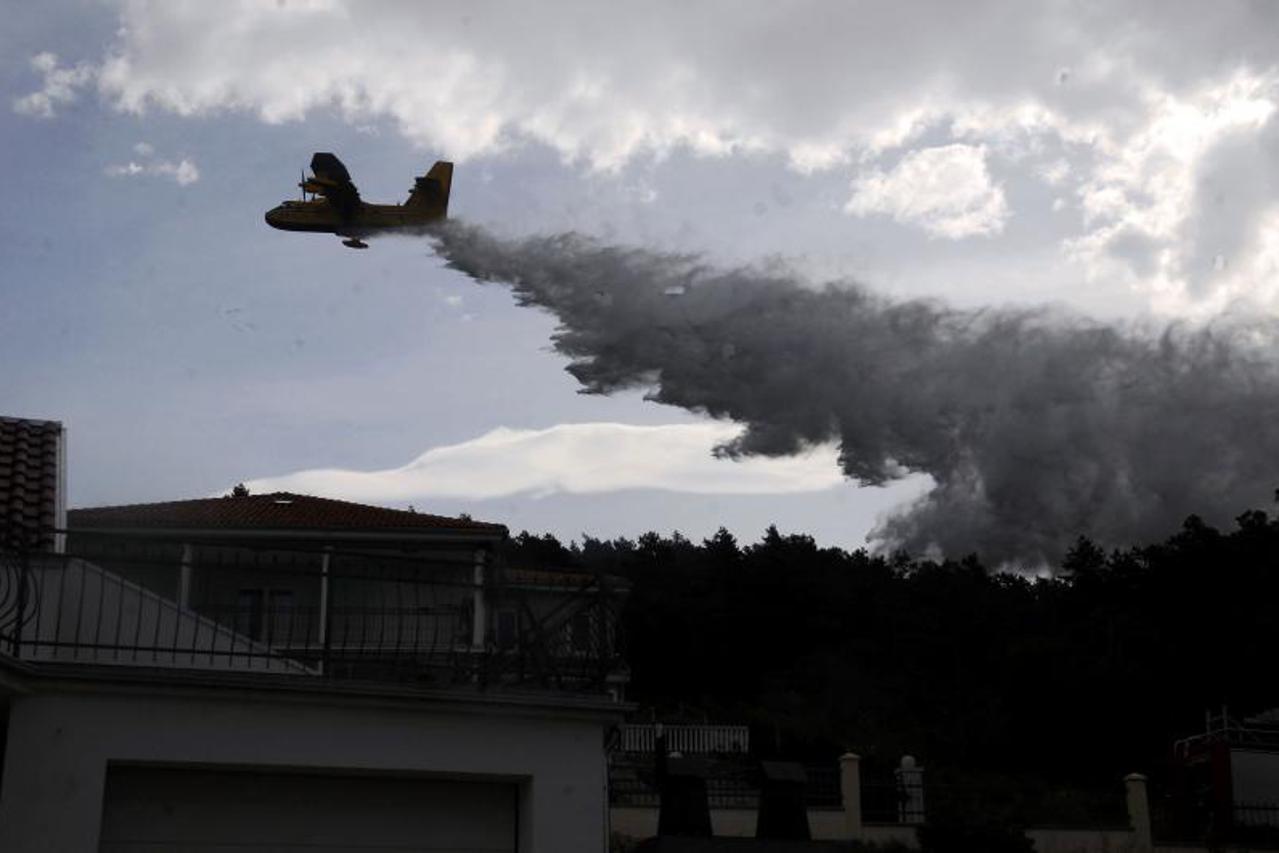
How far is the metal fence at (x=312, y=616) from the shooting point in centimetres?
1074

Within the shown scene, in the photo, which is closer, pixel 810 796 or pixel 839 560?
pixel 810 796

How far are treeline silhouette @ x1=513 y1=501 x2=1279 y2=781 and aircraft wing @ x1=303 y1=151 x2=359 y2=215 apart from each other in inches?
577

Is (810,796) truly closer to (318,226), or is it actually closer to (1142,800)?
(1142,800)

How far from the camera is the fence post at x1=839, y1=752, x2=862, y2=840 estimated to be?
27.8m

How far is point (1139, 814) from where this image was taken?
28.7 meters

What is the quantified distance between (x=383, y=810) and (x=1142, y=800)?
71.3 ft

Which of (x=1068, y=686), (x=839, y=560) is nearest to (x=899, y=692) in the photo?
(x=1068, y=686)

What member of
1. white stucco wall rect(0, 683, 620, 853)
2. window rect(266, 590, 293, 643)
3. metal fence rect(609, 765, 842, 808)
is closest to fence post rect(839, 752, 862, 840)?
metal fence rect(609, 765, 842, 808)

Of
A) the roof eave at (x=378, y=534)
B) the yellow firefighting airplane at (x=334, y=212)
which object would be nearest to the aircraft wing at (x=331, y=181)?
the yellow firefighting airplane at (x=334, y=212)

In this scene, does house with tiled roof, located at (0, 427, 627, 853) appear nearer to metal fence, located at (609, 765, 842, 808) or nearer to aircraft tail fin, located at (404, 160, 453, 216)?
metal fence, located at (609, 765, 842, 808)

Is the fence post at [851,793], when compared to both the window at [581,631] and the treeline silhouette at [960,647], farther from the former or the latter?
the window at [581,631]

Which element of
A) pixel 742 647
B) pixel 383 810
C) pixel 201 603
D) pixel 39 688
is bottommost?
pixel 383 810

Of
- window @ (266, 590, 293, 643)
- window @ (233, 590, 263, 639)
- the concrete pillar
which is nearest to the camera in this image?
window @ (266, 590, 293, 643)

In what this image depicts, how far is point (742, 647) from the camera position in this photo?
77.9 meters
